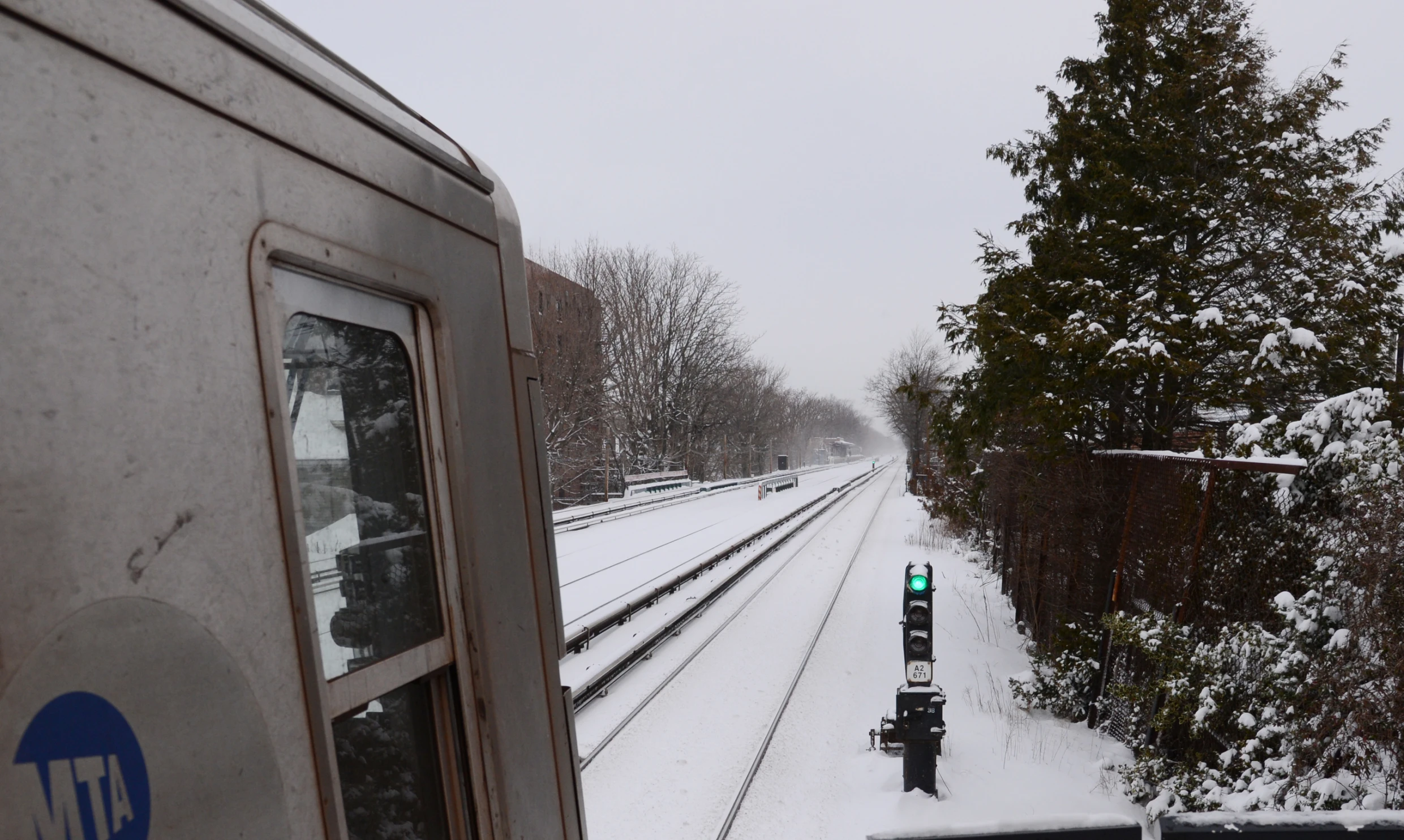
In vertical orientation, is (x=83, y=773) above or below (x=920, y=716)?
above

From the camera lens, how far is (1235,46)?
932 cm

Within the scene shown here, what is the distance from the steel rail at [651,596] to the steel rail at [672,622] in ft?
0.10

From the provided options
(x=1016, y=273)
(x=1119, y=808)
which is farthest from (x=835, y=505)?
(x=1119, y=808)

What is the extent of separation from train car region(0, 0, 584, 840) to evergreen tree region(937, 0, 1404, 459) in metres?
7.57

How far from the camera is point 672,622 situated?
450 inches

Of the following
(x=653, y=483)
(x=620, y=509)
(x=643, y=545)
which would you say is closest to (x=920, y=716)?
(x=643, y=545)

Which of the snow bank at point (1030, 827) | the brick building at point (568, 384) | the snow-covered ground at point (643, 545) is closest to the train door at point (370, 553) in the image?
the snow bank at point (1030, 827)

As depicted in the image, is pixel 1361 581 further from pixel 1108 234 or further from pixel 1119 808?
pixel 1108 234

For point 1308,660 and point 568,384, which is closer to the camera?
point 1308,660

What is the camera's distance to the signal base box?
20.3ft

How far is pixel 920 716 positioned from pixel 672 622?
5.73 m

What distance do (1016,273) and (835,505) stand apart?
2733 centimetres

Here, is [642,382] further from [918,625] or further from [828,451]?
[828,451]

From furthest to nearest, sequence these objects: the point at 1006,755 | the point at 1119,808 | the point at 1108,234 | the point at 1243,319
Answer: the point at 1108,234 < the point at 1243,319 < the point at 1006,755 < the point at 1119,808
